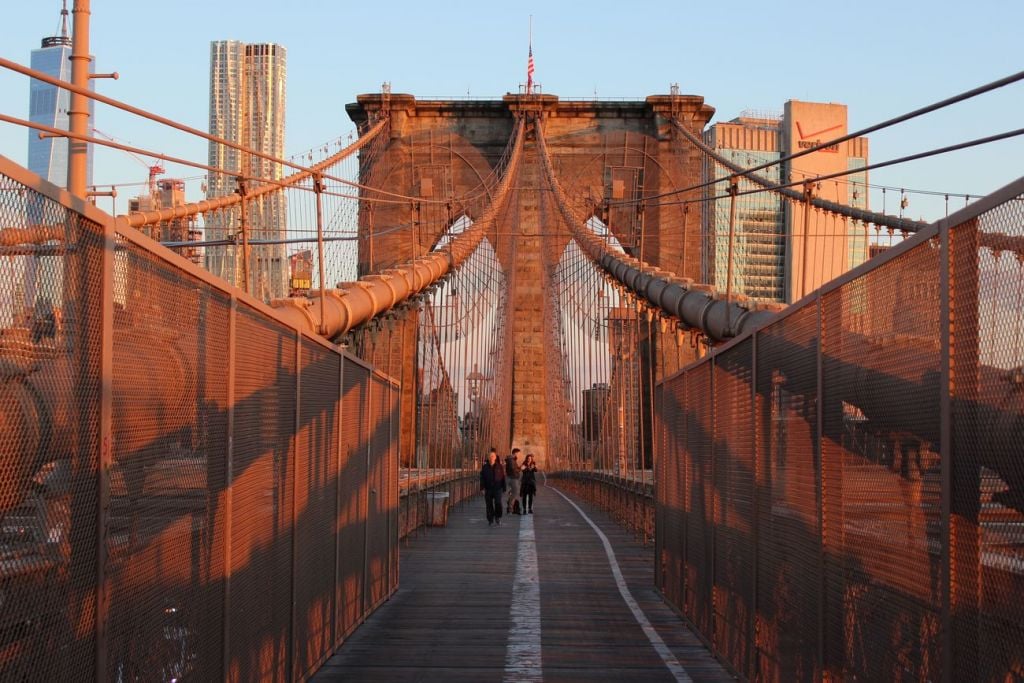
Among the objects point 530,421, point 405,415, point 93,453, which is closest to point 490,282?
point 405,415

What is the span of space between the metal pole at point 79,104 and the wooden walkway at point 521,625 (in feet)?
14.3

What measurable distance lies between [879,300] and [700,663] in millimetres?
4998

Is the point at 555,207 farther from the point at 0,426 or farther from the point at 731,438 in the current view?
the point at 0,426

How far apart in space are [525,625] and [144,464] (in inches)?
279

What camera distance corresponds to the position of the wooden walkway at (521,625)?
32.1ft

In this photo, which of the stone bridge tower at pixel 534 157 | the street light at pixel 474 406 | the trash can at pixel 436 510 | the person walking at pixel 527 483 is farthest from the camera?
the stone bridge tower at pixel 534 157

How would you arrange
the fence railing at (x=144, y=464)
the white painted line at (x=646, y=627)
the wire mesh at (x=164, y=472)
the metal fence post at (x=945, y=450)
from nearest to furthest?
the fence railing at (x=144, y=464), the metal fence post at (x=945, y=450), the wire mesh at (x=164, y=472), the white painted line at (x=646, y=627)

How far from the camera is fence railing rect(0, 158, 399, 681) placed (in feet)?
13.3

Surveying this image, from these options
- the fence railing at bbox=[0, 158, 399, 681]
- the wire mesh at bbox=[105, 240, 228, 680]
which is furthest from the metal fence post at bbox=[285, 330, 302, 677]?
the wire mesh at bbox=[105, 240, 228, 680]

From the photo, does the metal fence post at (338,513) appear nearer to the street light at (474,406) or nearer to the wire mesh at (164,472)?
the wire mesh at (164,472)

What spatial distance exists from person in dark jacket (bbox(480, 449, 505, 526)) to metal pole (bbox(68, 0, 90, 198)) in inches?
512

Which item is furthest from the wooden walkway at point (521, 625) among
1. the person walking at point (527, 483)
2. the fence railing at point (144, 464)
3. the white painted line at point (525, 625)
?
the person walking at point (527, 483)

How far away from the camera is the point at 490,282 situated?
40344 mm

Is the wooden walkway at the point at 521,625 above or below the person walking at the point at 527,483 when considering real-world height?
below
